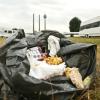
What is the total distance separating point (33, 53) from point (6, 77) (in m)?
0.97

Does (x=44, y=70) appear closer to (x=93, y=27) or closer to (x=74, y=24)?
(x=93, y=27)

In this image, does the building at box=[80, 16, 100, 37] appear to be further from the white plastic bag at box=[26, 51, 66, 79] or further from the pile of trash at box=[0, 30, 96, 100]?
the white plastic bag at box=[26, 51, 66, 79]

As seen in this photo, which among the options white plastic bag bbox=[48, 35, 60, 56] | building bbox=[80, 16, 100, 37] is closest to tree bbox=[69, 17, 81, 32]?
building bbox=[80, 16, 100, 37]

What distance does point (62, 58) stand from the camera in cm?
693

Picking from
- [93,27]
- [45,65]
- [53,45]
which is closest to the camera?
[45,65]

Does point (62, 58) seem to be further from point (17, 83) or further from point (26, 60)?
point (17, 83)

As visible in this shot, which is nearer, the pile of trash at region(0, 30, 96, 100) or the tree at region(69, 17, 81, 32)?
the pile of trash at region(0, 30, 96, 100)

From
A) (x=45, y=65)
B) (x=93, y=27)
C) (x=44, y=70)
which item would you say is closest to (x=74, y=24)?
(x=93, y=27)

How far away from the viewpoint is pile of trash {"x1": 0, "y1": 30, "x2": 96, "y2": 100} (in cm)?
554

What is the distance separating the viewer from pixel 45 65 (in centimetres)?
607

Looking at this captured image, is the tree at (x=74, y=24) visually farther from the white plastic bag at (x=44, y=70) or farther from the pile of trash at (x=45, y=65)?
the white plastic bag at (x=44, y=70)

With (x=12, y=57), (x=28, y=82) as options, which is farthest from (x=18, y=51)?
(x=28, y=82)

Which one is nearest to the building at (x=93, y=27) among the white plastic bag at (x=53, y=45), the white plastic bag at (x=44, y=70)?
the white plastic bag at (x=53, y=45)

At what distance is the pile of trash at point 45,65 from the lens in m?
5.54
